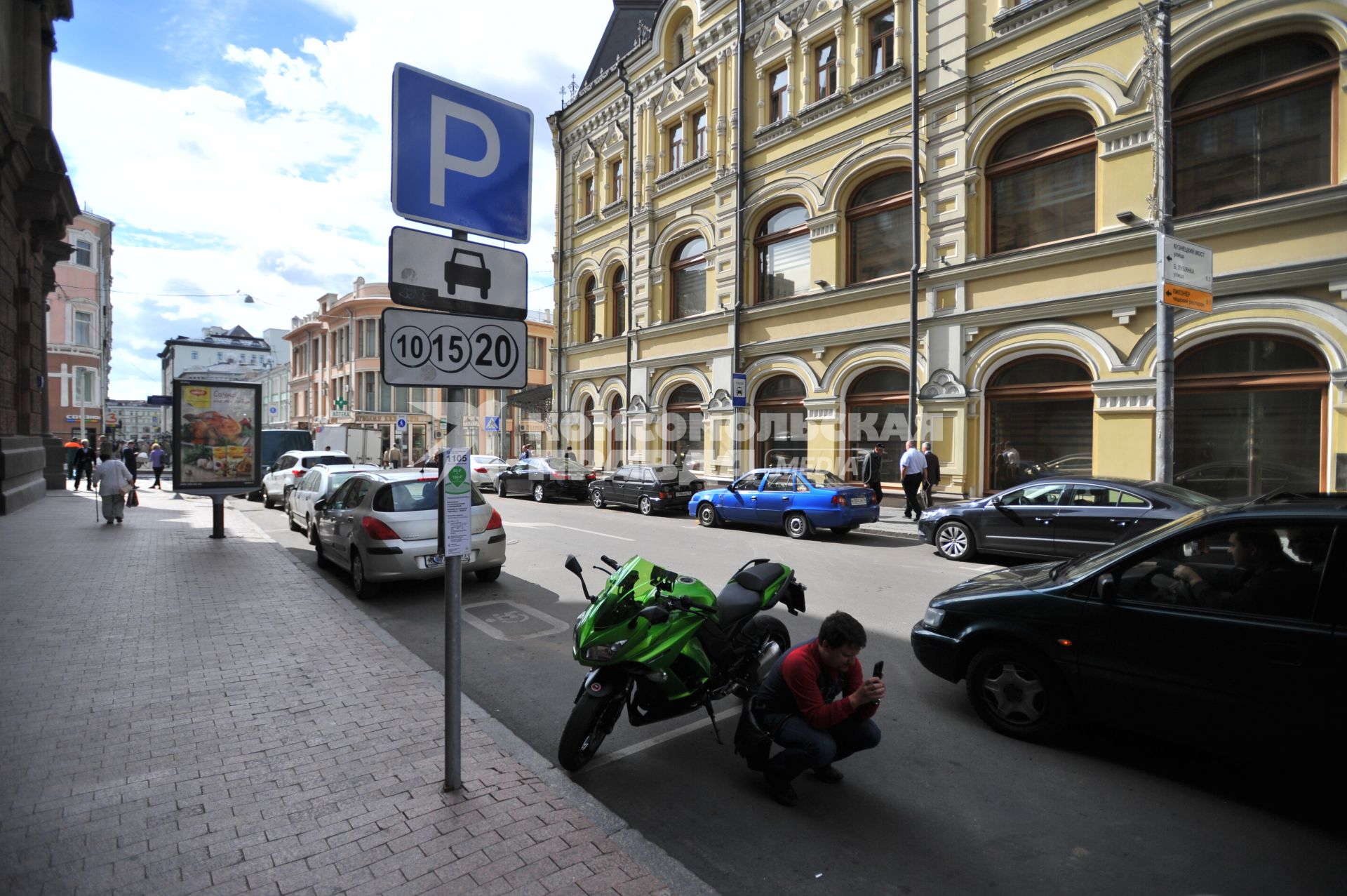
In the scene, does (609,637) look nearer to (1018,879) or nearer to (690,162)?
(1018,879)

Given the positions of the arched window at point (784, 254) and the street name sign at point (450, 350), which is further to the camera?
the arched window at point (784, 254)

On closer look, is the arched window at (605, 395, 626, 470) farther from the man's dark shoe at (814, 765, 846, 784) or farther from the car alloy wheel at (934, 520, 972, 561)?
the man's dark shoe at (814, 765, 846, 784)

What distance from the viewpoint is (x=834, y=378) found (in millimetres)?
18344

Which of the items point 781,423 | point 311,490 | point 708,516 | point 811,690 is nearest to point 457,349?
point 811,690

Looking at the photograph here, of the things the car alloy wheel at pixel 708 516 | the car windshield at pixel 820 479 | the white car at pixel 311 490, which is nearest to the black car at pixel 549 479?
the car alloy wheel at pixel 708 516

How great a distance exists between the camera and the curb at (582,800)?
2.97 m

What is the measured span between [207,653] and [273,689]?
51.4 inches

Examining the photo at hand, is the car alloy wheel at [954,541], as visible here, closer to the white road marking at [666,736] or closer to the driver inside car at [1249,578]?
the white road marking at [666,736]

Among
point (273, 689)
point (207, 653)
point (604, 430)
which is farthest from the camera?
point (604, 430)

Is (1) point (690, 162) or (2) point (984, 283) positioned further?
(1) point (690, 162)

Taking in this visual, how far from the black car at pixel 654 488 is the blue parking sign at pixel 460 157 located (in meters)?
14.9

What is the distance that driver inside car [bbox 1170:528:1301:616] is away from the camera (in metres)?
3.55

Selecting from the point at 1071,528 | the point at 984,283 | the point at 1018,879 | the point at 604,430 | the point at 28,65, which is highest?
the point at 28,65

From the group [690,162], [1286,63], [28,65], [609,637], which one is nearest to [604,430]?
[690,162]
